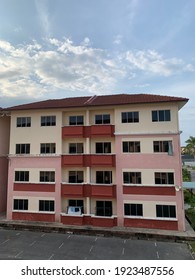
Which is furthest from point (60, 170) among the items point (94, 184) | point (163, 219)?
point (163, 219)

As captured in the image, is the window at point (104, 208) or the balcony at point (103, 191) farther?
the window at point (104, 208)

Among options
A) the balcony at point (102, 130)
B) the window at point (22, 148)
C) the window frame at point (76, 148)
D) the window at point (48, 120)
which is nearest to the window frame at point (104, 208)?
the window frame at point (76, 148)

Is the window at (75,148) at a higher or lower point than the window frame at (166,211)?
higher

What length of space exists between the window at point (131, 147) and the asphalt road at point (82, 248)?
7.81m

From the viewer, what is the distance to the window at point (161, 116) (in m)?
20.8

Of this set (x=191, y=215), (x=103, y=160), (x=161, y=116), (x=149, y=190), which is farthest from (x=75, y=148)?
(x=191, y=215)

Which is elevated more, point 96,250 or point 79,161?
point 79,161

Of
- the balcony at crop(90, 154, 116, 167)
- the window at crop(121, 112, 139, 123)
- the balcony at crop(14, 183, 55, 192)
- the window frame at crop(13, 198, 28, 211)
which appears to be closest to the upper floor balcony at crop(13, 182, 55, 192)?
the balcony at crop(14, 183, 55, 192)

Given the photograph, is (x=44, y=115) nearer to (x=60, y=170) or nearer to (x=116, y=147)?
(x=60, y=170)

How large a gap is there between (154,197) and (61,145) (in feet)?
33.7

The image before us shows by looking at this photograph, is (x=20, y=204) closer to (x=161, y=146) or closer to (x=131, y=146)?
(x=131, y=146)

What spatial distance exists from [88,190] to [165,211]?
23.8 feet

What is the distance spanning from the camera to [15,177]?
923 inches

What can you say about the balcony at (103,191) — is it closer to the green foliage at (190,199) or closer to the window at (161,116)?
the window at (161,116)
